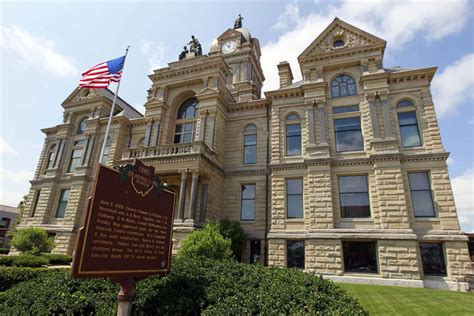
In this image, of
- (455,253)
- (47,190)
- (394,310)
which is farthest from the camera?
(47,190)

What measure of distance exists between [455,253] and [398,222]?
3341 millimetres

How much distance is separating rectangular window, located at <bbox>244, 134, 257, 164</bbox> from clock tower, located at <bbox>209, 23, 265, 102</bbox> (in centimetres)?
831

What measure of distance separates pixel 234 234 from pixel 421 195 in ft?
42.4

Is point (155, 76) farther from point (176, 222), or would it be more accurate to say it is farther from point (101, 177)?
point (101, 177)

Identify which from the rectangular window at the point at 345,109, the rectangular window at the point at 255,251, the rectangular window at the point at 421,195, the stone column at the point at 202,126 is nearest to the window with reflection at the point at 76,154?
the stone column at the point at 202,126

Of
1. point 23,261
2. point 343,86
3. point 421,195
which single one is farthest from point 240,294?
point 343,86

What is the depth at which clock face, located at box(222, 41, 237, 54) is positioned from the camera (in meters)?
37.6

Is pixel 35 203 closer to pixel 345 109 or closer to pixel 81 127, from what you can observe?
pixel 81 127

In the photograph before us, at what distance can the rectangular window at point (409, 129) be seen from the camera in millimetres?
19141

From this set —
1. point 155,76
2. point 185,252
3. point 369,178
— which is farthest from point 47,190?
point 369,178

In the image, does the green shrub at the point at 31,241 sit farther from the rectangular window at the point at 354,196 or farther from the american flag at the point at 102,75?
the rectangular window at the point at 354,196

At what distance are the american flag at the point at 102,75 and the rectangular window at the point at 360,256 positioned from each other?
63.2ft

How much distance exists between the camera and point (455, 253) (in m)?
16.0

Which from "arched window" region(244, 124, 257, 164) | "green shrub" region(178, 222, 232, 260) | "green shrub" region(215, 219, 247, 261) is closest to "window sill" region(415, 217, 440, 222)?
"green shrub" region(215, 219, 247, 261)
